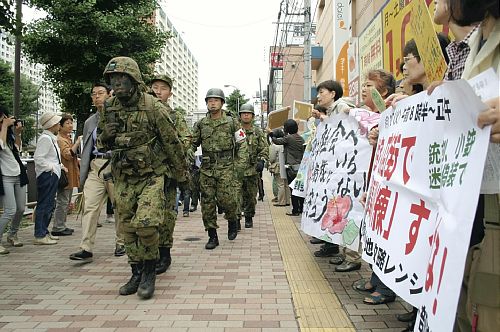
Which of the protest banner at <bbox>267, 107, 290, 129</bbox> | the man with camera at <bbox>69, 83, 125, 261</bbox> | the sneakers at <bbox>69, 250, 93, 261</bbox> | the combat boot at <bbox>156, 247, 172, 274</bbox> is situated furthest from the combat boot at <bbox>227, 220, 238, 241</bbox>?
the protest banner at <bbox>267, 107, 290, 129</bbox>

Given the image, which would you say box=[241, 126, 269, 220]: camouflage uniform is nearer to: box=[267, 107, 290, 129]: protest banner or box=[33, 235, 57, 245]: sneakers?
box=[267, 107, 290, 129]: protest banner

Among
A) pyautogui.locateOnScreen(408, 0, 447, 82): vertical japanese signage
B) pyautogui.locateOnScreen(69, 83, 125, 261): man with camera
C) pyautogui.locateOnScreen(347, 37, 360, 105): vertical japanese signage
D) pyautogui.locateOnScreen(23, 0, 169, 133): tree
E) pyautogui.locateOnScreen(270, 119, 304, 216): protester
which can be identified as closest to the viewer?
pyautogui.locateOnScreen(408, 0, 447, 82): vertical japanese signage

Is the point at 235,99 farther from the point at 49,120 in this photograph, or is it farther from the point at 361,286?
the point at 361,286

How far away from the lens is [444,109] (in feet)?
6.08

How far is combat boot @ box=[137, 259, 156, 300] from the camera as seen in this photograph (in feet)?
12.2

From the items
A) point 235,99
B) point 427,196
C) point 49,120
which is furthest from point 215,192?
point 235,99

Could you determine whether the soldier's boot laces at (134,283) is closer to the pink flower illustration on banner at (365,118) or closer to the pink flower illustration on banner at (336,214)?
the pink flower illustration on banner at (336,214)

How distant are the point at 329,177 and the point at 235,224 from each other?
2434 mm

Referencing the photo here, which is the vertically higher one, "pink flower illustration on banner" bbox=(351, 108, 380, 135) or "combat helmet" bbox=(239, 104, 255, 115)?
"combat helmet" bbox=(239, 104, 255, 115)

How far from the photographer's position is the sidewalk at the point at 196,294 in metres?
3.16

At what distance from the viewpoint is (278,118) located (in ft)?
32.1

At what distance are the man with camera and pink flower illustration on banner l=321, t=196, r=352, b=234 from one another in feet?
7.72

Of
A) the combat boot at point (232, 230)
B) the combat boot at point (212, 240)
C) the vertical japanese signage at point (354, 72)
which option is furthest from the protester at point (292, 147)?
the combat boot at point (212, 240)

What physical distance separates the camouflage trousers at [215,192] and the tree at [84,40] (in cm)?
746
